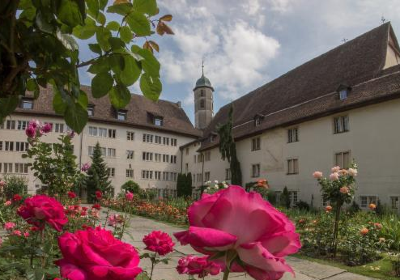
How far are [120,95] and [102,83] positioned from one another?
12 cm

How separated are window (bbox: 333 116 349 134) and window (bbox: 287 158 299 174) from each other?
412cm

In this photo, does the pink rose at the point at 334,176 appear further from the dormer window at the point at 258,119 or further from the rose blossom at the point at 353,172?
the dormer window at the point at 258,119

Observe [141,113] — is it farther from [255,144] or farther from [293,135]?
[293,135]

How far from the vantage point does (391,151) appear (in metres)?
20.0

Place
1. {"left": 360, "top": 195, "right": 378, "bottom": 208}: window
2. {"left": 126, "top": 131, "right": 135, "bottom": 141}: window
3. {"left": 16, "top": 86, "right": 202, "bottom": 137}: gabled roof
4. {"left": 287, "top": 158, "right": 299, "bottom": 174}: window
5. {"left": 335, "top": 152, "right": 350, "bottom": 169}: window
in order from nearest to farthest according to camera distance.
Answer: {"left": 360, "top": 195, "right": 378, "bottom": 208}: window → {"left": 335, "top": 152, "right": 350, "bottom": 169}: window → {"left": 287, "top": 158, "right": 299, "bottom": 174}: window → {"left": 16, "top": 86, "right": 202, "bottom": 137}: gabled roof → {"left": 126, "top": 131, "right": 135, "bottom": 141}: window

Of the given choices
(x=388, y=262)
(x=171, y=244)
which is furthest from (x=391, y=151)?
(x=171, y=244)

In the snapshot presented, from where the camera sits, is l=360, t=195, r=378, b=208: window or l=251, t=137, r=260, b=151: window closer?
l=360, t=195, r=378, b=208: window

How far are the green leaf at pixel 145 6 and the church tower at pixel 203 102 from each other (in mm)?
56991

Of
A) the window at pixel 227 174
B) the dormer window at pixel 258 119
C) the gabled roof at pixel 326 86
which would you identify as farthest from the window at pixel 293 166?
the window at pixel 227 174

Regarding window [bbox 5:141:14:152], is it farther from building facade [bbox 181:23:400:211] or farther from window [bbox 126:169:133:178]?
building facade [bbox 181:23:400:211]

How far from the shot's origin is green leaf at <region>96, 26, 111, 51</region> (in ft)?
4.39

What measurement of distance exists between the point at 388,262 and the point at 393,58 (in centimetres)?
2339

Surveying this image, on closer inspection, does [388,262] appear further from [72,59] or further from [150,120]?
[150,120]

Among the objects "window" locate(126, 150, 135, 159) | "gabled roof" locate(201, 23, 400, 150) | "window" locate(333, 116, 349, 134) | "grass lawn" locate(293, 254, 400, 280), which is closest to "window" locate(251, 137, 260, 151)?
"gabled roof" locate(201, 23, 400, 150)
